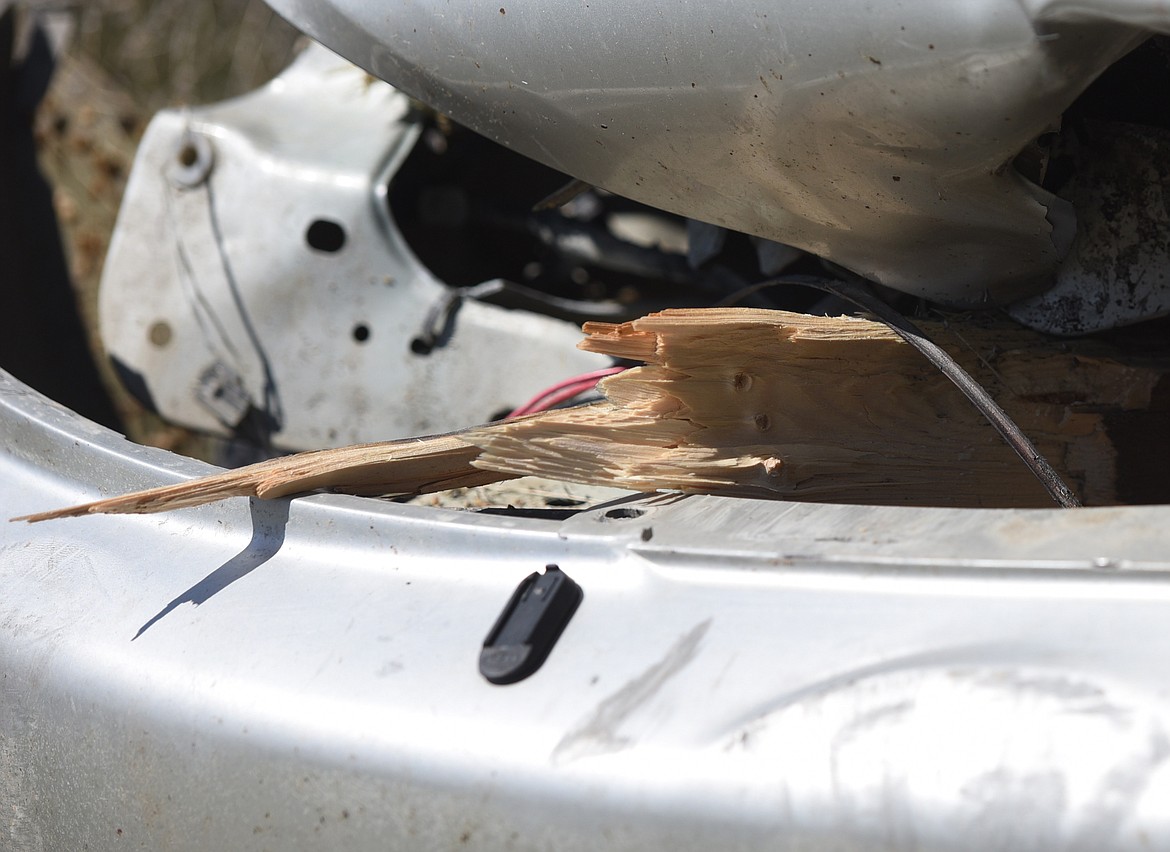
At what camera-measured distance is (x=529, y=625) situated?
95cm

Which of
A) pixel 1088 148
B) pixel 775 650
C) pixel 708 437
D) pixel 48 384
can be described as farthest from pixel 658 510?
pixel 48 384

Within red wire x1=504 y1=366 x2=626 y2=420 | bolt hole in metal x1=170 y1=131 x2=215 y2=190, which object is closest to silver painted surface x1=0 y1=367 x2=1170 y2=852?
red wire x1=504 y1=366 x2=626 y2=420

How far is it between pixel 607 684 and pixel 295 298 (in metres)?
1.42

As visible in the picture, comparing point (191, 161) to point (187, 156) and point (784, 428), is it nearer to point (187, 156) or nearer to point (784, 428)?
point (187, 156)

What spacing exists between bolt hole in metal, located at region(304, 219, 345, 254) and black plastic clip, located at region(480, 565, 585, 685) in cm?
132

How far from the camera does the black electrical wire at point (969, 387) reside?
3.54 feet

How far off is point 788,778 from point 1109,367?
0.72m

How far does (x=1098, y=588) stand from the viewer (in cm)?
83

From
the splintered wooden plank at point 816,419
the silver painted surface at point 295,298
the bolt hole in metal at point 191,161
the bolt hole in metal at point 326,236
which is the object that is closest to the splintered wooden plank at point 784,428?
the splintered wooden plank at point 816,419

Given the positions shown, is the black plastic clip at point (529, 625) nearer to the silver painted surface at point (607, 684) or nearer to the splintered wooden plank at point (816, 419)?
the silver painted surface at point (607, 684)

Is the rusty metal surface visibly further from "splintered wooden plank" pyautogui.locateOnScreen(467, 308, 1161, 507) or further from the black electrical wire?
the black electrical wire

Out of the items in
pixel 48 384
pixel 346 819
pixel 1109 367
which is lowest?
pixel 48 384

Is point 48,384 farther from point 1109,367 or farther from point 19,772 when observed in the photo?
point 1109,367

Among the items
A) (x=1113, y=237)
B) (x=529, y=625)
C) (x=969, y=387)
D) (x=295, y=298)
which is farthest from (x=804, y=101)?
(x=295, y=298)
